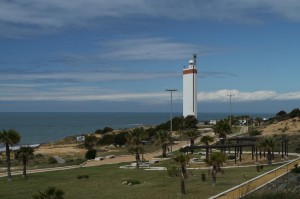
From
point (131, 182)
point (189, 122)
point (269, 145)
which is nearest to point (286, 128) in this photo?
point (189, 122)

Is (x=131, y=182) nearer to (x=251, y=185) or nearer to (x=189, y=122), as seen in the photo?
(x=251, y=185)

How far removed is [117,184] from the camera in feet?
136

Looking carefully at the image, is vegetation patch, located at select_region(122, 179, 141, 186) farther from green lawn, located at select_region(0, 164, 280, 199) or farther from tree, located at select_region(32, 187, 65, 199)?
tree, located at select_region(32, 187, 65, 199)

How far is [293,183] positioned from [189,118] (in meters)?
81.5

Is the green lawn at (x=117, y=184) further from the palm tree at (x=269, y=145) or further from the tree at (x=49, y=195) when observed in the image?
the tree at (x=49, y=195)

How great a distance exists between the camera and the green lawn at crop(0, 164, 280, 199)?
35000 mm

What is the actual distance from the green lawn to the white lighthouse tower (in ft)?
211

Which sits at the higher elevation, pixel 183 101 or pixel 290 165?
pixel 183 101

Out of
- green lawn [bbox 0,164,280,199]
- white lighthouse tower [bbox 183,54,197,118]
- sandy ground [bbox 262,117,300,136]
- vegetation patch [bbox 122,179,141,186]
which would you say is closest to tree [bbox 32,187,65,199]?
green lawn [bbox 0,164,280,199]

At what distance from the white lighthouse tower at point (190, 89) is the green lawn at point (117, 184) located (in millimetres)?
64251

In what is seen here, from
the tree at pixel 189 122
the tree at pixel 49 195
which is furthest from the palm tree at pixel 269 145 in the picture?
the tree at pixel 189 122

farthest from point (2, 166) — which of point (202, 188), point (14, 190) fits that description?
point (202, 188)

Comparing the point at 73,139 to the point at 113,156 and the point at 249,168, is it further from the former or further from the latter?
the point at 249,168

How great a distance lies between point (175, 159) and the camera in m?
35.5
